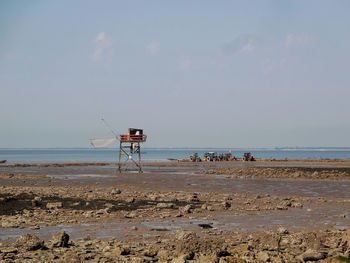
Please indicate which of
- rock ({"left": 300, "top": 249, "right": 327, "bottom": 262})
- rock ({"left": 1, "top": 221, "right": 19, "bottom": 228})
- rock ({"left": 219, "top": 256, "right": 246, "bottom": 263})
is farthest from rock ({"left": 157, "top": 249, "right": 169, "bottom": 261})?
rock ({"left": 1, "top": 221, "right": 19, "bottom": 228})

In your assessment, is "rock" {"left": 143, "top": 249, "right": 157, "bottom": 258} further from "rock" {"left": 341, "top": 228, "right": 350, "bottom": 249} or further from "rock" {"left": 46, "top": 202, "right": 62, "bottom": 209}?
"rock" {"left": 46, "top": 202, "right": 62, "bottom": 209}

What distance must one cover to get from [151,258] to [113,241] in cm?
204

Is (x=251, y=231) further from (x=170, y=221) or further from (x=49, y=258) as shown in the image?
(x=49, y=258)

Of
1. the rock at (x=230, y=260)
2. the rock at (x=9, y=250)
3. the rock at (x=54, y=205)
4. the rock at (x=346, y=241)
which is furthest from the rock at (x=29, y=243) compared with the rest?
the rock at (x=54, y=205)

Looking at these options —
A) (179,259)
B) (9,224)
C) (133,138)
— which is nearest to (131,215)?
(9,224)

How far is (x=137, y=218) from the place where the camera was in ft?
48.0

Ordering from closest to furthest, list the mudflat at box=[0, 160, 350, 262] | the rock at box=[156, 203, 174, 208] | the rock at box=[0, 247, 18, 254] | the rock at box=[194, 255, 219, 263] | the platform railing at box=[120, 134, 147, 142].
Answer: the rock at box=[194, 255, 219, 263]
the mudflat at box=[0, 160, 350, 262]
the rock at box=[0, 247, 18, 254]
the rock at box=[156, 203, 174, 208]
the platform railing at box=[120, 134, 147, 142]

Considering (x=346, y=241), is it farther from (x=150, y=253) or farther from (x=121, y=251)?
(x=121, y=251)

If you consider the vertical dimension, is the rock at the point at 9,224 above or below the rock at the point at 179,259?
below

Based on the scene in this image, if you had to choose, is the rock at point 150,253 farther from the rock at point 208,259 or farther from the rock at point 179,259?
the rock at point 208,259

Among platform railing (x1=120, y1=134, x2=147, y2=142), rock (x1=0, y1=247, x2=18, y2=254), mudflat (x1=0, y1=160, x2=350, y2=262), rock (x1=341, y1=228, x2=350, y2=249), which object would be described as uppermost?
platform railing (x1=120, y1=134, x2=147, y2=142)

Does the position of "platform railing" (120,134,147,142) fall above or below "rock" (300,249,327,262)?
above

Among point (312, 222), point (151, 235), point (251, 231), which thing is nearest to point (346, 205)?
point (312, 222)

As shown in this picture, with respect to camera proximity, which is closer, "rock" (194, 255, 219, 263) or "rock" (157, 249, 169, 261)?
"rock" (194, 255, 219, 263)
